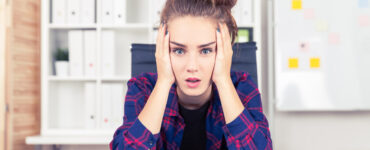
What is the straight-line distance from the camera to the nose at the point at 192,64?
1028 mm

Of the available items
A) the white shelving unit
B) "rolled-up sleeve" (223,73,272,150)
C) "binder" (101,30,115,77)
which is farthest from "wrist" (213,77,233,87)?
"binder" (101,30,115,77)

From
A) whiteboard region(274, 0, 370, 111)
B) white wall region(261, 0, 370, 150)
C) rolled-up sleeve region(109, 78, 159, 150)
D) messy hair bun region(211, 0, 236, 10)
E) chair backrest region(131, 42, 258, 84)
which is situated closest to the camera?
rolled-up sleeve region(109, 78, 159, 150)

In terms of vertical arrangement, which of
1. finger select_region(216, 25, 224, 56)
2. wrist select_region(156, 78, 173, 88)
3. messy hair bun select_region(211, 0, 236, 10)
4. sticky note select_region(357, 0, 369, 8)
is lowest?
wrist select_region(156, 78, 173, 88)

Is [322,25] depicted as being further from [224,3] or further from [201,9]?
[201,9]

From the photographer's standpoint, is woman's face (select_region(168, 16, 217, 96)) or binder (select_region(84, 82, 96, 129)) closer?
woman's face (select_region(168, 16, 217, 96))

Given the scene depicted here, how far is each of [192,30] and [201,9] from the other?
105 millimetres

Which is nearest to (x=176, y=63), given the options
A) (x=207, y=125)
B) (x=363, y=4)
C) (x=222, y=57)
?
(x=222, y=57)

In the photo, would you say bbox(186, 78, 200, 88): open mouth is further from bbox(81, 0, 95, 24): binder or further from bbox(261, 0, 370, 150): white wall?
bbox(261, 0, 370, 150): white wall

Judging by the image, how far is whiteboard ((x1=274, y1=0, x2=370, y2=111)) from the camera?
245cm

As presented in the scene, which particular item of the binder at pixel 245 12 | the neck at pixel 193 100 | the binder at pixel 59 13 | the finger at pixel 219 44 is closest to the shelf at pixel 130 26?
the binder at pixel 59 13

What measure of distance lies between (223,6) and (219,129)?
42 centimetres

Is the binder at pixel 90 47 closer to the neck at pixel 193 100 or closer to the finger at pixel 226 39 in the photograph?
the neck at pixel 193 100

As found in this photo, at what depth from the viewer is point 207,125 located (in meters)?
1.17

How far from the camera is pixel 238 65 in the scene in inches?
54.6
